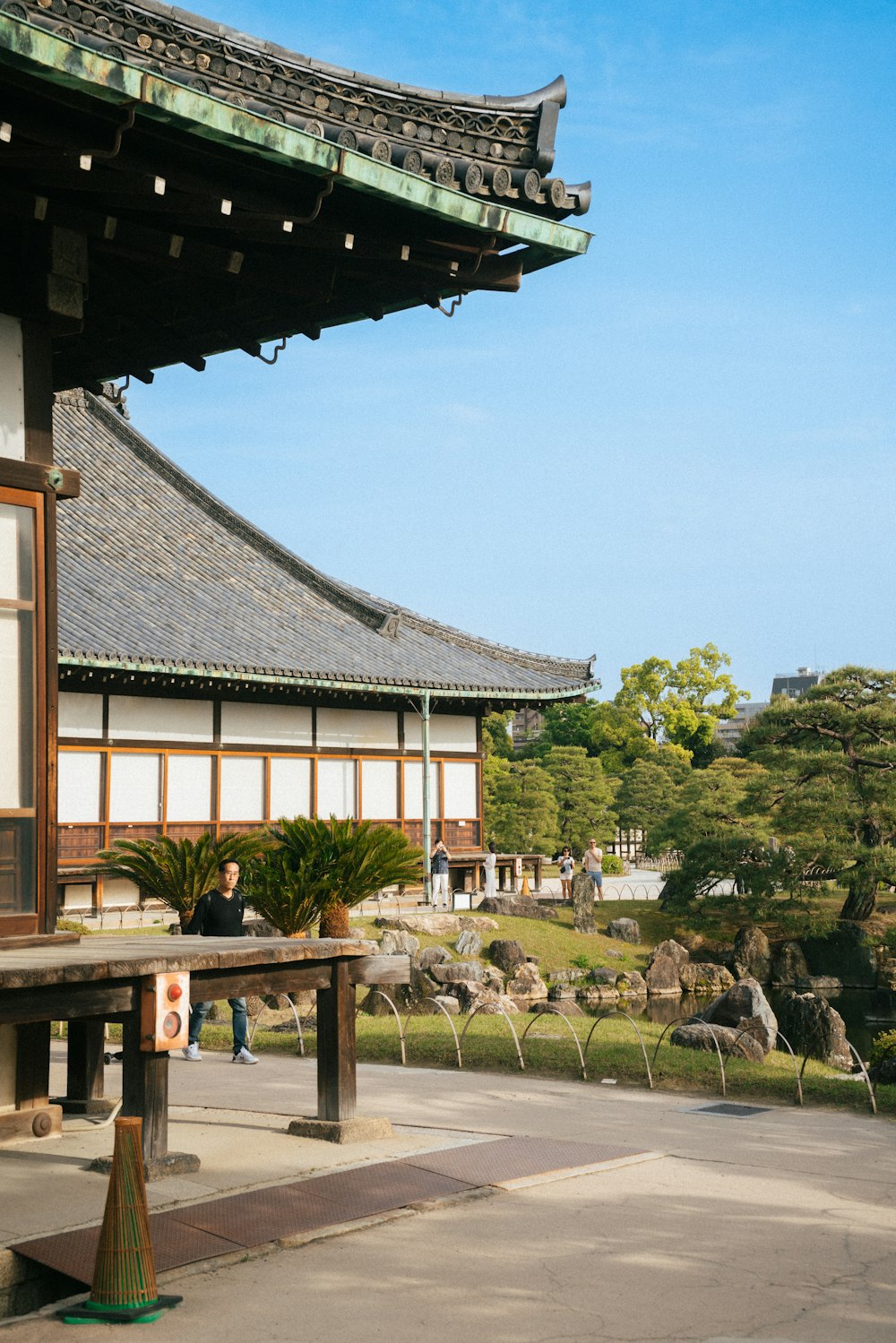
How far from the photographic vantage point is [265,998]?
19.4m

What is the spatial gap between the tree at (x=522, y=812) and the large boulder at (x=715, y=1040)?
1369 inches

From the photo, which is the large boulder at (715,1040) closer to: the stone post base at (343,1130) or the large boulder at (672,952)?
the stone post base at (343,1130)

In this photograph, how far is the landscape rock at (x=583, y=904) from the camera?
29.0 m

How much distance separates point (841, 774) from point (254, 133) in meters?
26.7

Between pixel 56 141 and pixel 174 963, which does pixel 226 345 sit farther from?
pixel 174 963

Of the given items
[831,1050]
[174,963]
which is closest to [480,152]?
[174,963]

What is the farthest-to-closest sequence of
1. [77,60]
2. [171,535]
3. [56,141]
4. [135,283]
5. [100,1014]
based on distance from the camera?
[171,535]
[135,283]
[100,1014]
[56,141]
[77,60]

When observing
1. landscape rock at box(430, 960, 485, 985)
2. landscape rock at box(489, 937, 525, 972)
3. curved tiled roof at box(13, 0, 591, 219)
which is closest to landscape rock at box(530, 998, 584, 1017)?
landscape rock at box(430, 960, 485, 985)

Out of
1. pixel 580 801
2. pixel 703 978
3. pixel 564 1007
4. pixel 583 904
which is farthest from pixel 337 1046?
pixel 580 801

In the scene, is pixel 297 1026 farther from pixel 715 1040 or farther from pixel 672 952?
pixel 672 952

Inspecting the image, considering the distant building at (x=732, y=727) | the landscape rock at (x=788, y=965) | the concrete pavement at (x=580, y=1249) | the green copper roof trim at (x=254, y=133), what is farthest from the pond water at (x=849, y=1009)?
the distant building at (x=732, y=727)

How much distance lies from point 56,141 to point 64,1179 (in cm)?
568

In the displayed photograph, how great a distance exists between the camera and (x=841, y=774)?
3086 cm

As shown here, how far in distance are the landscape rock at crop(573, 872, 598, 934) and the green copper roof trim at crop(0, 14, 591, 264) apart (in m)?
22.1
